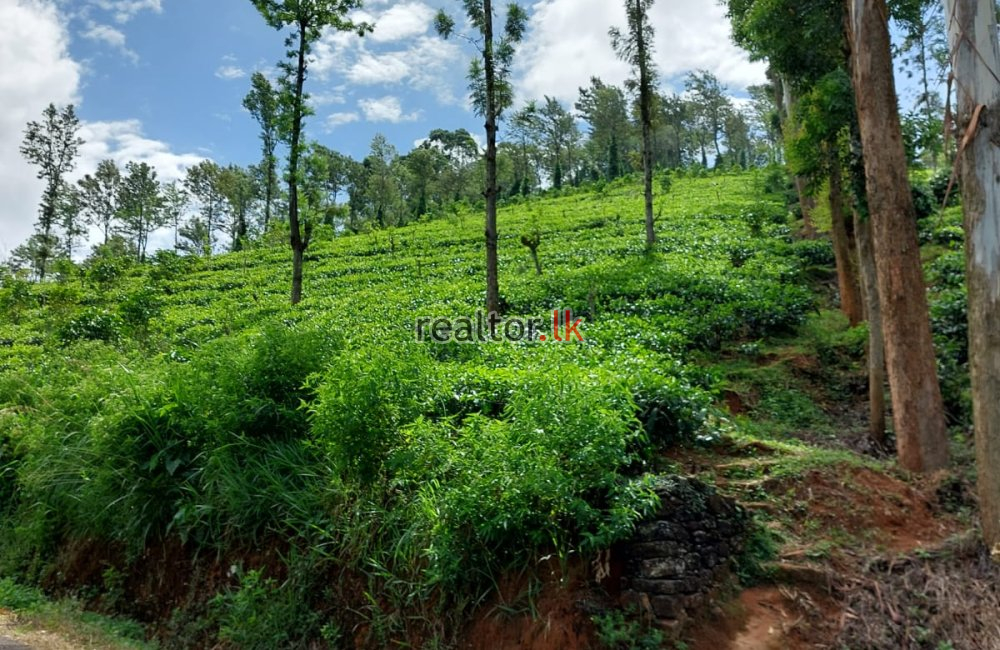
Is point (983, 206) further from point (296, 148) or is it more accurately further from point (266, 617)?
point (296, 148)

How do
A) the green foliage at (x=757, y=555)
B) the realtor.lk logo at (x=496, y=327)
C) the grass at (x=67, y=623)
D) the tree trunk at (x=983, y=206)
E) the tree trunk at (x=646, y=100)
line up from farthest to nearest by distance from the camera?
the tree trunk at (x=646, y=100), the realtor.lk logo at (x=496, y=327), the grass at (x=67, y=623), the green foliage at (x=757, y=555), the tree trunk at (x=983, y=206)

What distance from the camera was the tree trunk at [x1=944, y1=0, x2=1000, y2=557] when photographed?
4434 mm

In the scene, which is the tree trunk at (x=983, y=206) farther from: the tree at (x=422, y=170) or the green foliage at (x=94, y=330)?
the tree at (x=422, y=170)

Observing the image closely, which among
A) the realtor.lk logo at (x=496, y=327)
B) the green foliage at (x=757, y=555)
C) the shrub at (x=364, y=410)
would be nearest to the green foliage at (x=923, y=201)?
the realtor.lk logo at (x=496, y=327)

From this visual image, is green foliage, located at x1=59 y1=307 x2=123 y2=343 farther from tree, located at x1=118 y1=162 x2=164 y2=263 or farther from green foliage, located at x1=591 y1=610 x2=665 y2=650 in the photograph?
tree, located at x1=118 y1=162 x2=164 y2=263

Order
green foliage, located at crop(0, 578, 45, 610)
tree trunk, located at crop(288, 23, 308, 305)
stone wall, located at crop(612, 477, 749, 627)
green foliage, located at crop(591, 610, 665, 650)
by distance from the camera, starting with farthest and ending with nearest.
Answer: tree trunk, located at crop(288, 23, 308, 305), green foliage, located at crop(0, 578, 45, 610), stone wall, located at crop(612, 477, 749, 627), green foliage, located at crop(591, 610, 665, 650)

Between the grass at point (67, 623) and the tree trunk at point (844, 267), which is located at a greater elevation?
the tree trunk at point (844, 267)

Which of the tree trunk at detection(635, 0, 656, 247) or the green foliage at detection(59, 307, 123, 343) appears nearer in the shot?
the green foliage at detection(59, 307, 123, 343)

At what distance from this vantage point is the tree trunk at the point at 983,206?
4.43 m

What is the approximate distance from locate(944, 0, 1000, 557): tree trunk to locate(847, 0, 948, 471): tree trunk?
1422mm

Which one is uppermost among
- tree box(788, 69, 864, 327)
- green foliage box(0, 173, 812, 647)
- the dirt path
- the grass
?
tree box(788, 69, 864, 327)

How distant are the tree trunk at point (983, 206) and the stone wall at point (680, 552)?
172 cm

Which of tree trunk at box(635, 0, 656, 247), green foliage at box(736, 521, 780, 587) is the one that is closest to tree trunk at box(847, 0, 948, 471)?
green foliage at box(736, 521, 780, 587)

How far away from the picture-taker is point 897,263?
6070 millimetres
